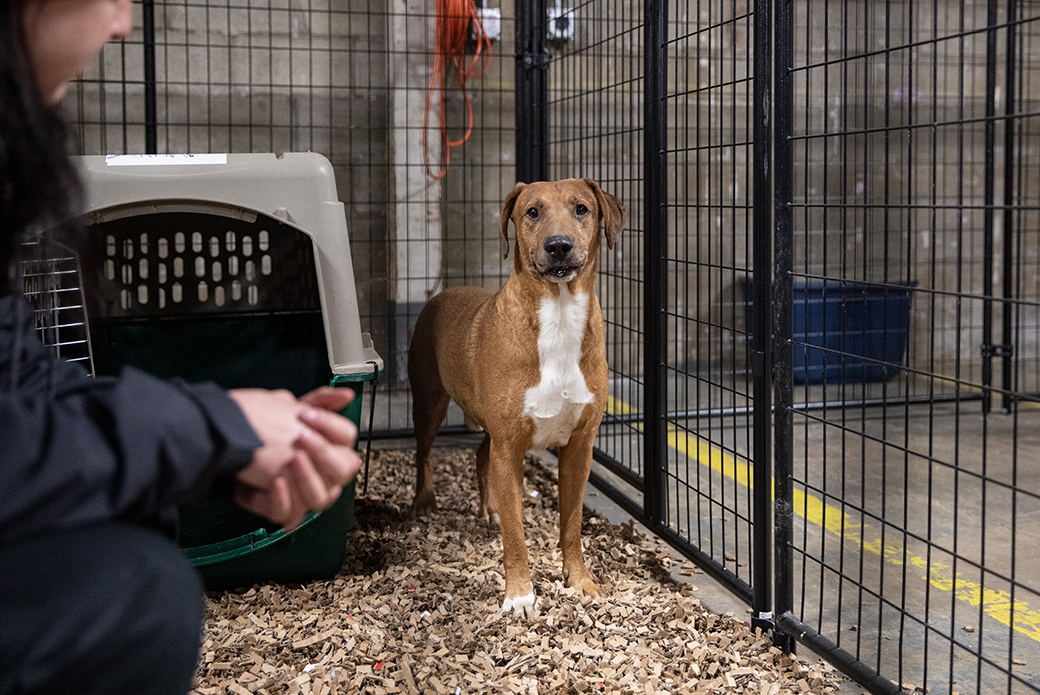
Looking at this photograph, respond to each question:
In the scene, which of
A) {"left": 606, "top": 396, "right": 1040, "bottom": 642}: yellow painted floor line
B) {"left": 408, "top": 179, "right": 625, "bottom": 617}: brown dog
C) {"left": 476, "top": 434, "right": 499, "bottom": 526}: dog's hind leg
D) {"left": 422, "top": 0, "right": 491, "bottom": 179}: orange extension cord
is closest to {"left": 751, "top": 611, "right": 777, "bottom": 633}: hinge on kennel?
{"left": 606, "top": 396, "right": 1040, "bottom": 642}: yellow painted floor line

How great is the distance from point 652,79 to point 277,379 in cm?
148

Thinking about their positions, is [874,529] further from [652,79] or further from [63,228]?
[63,228]

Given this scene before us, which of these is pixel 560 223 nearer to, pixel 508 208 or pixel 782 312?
pixel 508 208

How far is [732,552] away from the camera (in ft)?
9.62

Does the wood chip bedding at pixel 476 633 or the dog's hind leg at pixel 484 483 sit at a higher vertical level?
the dog's hind leg at pixel 484 483

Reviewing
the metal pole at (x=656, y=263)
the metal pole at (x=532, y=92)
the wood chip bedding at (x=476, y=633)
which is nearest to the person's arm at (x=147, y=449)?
the wood chip bedding at (x=476, y=633)

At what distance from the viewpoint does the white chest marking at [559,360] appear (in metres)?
2.47

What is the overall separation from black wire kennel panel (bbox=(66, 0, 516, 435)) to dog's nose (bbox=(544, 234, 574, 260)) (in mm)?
2296

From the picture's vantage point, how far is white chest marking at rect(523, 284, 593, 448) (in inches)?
97.3

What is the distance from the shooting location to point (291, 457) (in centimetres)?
82

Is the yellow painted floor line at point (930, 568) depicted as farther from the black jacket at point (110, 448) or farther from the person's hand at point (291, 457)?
the black jacket at point (110, 448)

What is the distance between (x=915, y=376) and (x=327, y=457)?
191 inches

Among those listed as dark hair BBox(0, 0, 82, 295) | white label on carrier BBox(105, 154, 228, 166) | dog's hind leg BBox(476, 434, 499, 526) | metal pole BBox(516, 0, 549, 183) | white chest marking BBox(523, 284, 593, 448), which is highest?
metal pole BBox(516, 0, 549, 183)

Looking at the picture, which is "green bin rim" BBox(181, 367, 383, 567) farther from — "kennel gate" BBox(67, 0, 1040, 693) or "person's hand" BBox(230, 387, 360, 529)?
"person's hand" BBox(230, 387, 360, 529)
